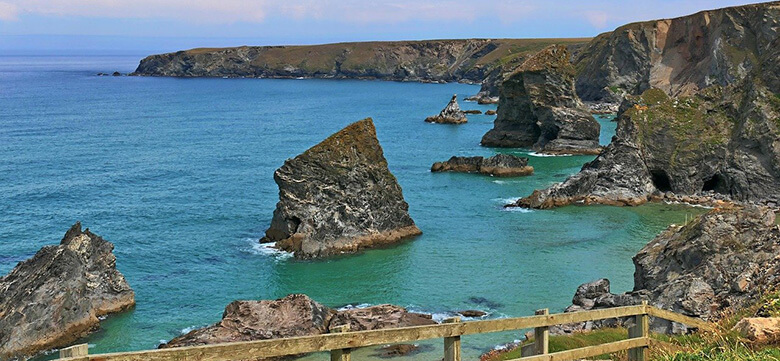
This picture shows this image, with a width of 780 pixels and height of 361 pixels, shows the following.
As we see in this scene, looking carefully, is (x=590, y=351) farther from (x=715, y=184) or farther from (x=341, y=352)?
(x=715, y=184)

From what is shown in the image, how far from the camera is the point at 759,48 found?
132750 mm

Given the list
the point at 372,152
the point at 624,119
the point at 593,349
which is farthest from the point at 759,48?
the point at 593,349

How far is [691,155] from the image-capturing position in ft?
228

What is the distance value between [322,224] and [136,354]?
44.1 meters

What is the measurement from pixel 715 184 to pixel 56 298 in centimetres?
5721

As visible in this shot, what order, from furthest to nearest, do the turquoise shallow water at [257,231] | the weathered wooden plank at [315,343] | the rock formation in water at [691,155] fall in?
the rock formation in water at [691,155] < the turquoise shallow water at [257,231] < the weathered wooden plank at [315,343]

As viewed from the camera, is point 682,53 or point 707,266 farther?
point 682,53

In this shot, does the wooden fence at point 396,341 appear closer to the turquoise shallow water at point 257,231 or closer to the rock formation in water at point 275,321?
the turquoise shallow water at point 257,231

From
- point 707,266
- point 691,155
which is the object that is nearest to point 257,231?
point 707,266

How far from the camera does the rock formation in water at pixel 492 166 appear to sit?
84500 mm

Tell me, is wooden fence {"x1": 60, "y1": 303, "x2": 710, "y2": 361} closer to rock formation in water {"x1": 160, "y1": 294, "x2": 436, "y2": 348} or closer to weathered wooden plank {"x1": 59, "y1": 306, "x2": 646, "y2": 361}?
weathered wooden plank {"x1": 59, "y1": 306, "x2": 646, "y2": 361}

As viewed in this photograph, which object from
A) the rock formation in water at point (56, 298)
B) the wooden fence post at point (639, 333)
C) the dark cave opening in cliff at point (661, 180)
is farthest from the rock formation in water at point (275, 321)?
the dark cave opening in cliff at point (661, 180)

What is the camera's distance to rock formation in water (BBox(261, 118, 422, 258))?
5356 cm

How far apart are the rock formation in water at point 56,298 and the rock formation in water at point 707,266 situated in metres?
23.7
